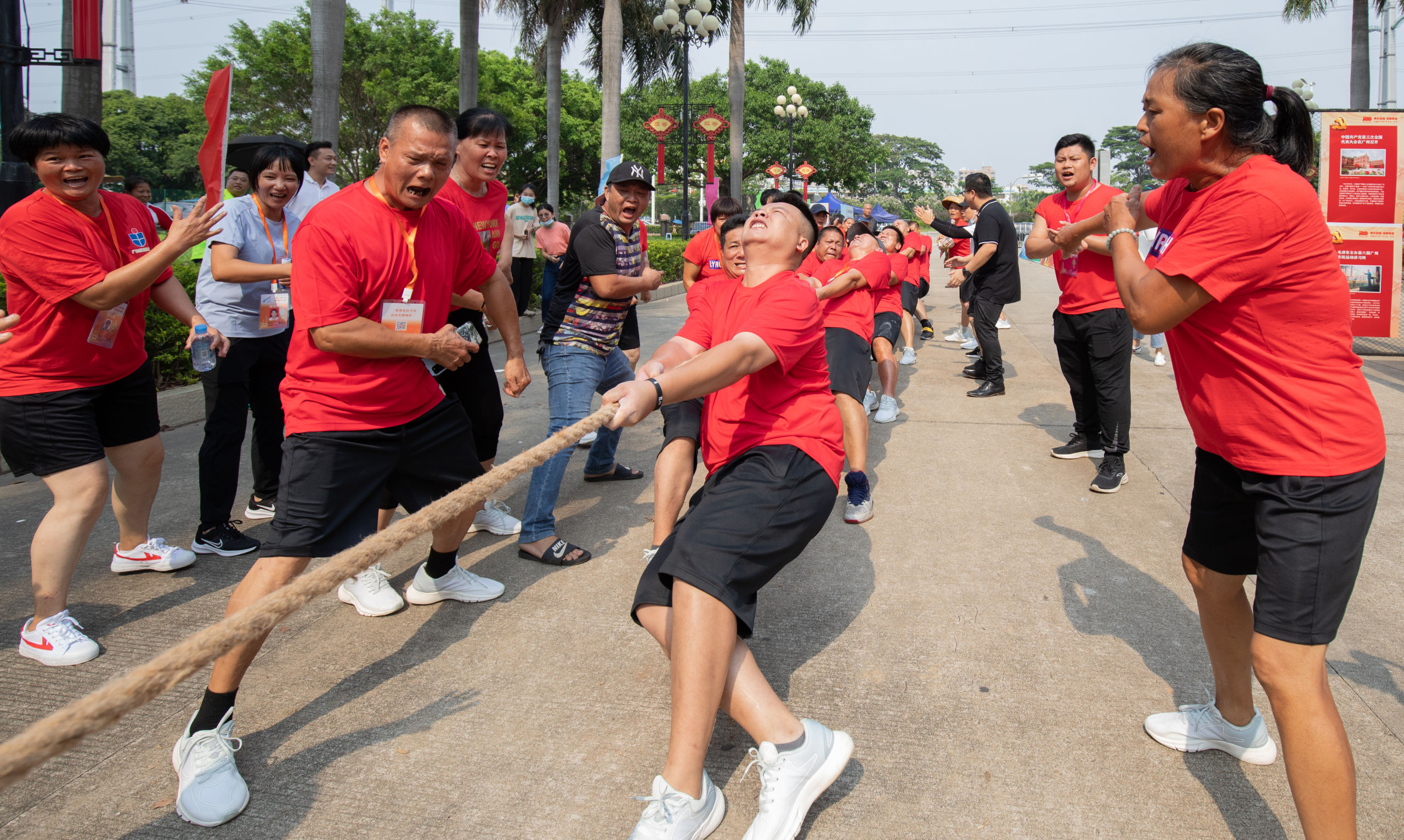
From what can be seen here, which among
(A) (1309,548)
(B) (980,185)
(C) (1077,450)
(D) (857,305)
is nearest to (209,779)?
(A) (1309,548)

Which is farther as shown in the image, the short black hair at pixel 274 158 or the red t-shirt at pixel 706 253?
the red t-shirt at pixel 706 253

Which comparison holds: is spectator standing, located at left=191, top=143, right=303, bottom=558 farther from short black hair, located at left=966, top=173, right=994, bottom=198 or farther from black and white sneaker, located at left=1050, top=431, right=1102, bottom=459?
short black hair, located at left=966, top=173, right=994, bottom=198

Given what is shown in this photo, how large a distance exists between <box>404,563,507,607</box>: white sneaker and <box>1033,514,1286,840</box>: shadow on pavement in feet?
7.76

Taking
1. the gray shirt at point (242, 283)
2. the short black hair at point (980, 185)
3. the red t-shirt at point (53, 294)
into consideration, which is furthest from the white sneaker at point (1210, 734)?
the short black hair at point (980, 185)

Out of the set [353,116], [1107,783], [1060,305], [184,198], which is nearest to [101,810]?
[1107,783]

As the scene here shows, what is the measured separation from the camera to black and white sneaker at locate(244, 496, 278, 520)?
4.75m

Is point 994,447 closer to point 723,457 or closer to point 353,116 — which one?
point 723,457

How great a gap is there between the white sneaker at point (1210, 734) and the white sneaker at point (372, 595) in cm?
275

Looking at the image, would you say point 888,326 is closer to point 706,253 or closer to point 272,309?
point 706,253

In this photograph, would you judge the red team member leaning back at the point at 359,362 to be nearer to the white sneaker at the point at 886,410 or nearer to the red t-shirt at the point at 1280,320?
the red t-shirt at the point at 1280,320

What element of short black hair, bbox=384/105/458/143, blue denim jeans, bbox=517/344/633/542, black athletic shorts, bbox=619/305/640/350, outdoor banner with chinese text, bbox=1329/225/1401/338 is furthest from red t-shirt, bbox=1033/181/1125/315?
outdoor banner with chinese text, bbox=1329/225/1401/338

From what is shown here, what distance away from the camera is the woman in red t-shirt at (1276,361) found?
80.2 inches

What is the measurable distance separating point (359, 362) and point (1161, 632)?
306cm

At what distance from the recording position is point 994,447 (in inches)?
250
